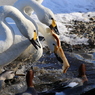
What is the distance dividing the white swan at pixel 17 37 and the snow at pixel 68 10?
344cm

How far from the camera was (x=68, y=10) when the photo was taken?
13961 mm

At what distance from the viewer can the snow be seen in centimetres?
1203

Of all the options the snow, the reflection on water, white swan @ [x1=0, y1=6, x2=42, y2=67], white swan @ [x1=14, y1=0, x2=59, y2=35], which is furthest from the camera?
the snow

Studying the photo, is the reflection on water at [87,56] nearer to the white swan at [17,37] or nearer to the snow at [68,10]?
the snow at [68,10]

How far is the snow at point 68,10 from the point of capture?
12.0 meters

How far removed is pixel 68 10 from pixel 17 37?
646cm

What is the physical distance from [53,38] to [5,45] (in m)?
1.32

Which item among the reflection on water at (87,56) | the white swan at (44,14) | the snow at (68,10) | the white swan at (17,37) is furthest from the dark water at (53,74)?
the snow at (68,10)

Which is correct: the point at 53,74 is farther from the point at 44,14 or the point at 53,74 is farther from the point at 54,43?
the point at 44,14

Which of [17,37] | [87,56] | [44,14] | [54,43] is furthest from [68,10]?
[17,37]

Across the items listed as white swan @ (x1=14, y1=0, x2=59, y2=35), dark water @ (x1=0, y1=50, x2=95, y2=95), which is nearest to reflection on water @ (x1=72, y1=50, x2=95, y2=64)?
dark water @ (x1=0, y1=50, x2=95, y2=95)

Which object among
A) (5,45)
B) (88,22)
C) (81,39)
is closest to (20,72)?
(5,45)

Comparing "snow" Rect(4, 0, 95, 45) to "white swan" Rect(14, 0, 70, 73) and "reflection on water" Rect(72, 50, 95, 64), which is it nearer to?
"reflection on water" Rect(72, 50, 95, 64)

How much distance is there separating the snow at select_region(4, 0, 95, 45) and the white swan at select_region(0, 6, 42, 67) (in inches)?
135
